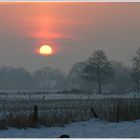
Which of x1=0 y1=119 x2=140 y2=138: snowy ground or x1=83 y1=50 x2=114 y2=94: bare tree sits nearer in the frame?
x1=0 y1=119 x2=140 y2=138: snowy ground

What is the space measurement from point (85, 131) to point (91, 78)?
8936 centimetres

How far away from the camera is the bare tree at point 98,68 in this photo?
362ft

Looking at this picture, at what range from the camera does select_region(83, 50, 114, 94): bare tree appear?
362 feet

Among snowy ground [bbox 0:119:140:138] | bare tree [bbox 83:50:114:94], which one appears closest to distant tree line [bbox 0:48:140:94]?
bare tree [bbox 83:50:114:94]

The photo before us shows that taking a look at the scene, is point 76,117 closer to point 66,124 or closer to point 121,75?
point 66,124

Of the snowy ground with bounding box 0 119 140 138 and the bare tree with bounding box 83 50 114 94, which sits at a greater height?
the bare tree with bounding box 83 50 114 94

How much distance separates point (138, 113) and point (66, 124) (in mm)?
6123

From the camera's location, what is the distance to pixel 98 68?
110625 mm

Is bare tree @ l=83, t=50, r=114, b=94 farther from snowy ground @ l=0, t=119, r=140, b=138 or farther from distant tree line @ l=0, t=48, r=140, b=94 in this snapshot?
snowy ground @ l=0, t=119, r=140, b=138

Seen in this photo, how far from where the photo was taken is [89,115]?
2819 centimetres

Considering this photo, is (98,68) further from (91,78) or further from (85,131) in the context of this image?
(85,131)

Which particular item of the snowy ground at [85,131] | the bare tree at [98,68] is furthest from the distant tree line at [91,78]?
the snowy ground at [85,131]

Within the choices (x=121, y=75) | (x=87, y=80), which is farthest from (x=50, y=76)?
(x=87, y=80)

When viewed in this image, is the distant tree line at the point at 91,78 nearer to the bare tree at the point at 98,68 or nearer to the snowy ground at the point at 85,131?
the bare tree at the point at 98,68
